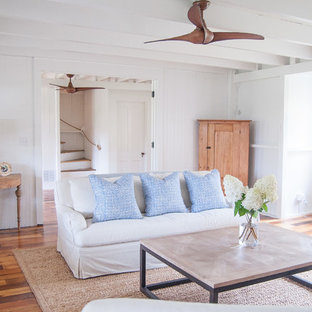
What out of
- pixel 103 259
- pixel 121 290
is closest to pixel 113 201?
pixel 103 259

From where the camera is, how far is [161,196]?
4004 mm

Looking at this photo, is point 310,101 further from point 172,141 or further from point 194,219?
point 194,219

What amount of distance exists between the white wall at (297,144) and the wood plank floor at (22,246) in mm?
333

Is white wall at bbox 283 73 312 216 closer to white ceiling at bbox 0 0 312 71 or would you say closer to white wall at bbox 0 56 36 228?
white ceiling at bbox 0 0 312 71

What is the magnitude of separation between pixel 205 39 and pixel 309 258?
1864 millimetres

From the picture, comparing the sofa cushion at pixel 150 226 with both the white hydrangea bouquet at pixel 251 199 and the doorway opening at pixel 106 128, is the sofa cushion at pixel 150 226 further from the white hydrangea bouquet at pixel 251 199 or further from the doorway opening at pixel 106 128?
the doorway opening at pixel 106 128

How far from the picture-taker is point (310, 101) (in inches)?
235

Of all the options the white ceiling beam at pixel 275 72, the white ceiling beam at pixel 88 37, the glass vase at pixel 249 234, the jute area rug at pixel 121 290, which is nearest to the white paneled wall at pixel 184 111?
the white ceiling beam at pixel 275 72

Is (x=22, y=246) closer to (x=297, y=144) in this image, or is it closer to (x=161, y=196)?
(x=161, y=196)

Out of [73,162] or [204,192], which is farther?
[73,162]

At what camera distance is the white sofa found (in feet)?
11.1

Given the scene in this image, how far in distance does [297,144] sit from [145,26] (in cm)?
326

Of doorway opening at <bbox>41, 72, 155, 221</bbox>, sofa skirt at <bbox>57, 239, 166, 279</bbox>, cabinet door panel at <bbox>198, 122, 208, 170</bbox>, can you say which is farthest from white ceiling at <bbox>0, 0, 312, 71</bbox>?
doorway opening at <bbox>41, 72, 155, 221</bbox>

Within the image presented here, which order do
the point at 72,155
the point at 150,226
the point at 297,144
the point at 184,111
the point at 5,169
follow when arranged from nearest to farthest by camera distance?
the point at 150,226 → the point at 5,169 → the point at 297,144 → the point at 184,111 → the point at 72,155
